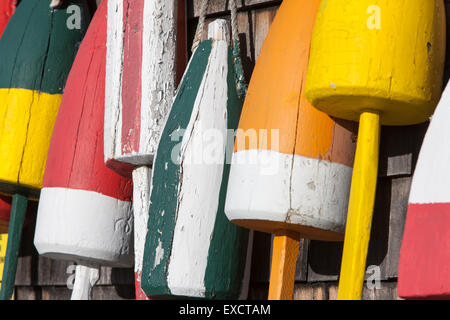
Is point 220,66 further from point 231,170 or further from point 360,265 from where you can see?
point 360,265

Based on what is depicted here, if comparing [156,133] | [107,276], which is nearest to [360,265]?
[156,133]

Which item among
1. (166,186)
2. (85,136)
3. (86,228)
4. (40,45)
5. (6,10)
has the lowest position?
(86,228)

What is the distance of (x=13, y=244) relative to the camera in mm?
2127

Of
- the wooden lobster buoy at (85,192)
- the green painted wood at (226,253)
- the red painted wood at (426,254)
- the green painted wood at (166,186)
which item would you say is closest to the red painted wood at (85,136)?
the wooden lobster buoy at (85,192)

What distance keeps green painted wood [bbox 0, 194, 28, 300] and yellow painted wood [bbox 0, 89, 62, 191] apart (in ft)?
0.22

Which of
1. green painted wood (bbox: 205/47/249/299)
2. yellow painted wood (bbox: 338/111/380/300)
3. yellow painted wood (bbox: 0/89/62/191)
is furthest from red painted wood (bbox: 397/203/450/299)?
yellow painted wood (bbox: 0/89/62/191)

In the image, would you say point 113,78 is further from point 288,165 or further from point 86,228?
point 288,165

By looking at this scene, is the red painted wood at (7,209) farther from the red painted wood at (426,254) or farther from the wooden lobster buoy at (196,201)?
the red painted wood at (426,254)

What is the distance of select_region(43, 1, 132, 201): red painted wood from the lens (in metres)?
1.96

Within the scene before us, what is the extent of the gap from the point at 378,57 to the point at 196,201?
1.49ft

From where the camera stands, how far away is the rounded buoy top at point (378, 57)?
4.86 ft

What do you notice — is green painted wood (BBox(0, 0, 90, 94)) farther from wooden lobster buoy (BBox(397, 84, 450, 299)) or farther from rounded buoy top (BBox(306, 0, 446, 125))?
wooden lobster buoy (BBox(397, 84, 450, 299))

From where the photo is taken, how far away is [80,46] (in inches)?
83.3

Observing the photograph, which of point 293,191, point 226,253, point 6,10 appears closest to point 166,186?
point 226,253
